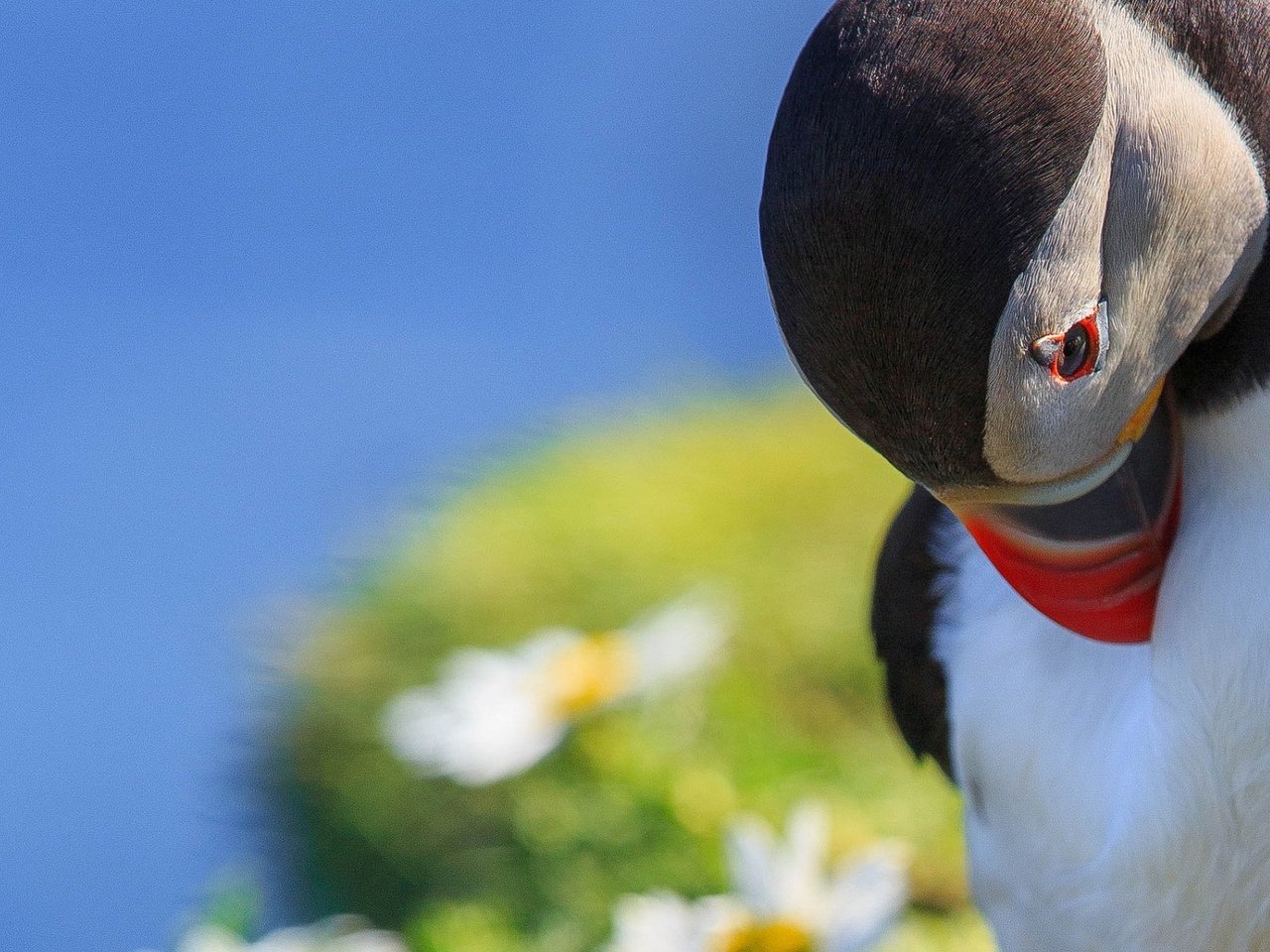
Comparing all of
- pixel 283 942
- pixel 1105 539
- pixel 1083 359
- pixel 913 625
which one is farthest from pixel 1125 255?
pixel 283 942

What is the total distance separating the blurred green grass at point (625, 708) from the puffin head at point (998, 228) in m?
0.57

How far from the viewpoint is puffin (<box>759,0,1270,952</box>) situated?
55cm

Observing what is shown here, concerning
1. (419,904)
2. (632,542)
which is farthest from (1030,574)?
(632,542)

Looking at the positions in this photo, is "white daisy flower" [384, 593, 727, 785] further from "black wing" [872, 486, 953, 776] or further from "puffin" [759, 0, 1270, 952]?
"puffin" [759, 0, 1270, 952]

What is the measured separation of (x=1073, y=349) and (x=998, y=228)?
0.22ft

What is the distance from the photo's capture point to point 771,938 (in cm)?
98

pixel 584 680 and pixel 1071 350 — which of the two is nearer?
pixel 1071 350

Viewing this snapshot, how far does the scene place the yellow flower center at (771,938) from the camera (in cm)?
98

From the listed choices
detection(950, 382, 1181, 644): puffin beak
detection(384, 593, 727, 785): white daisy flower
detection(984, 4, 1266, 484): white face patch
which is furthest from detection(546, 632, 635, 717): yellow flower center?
detection(984, 4, 1266, 484): white face patch

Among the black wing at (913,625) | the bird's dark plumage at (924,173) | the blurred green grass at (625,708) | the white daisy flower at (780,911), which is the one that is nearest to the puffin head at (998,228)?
the bird's dark plumage at (924,173)

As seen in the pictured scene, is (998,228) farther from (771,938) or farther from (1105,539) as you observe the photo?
(771,938)

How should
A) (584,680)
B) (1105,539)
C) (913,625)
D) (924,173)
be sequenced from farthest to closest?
(584,680) < (913,625) < (1105,539) < (924,173)

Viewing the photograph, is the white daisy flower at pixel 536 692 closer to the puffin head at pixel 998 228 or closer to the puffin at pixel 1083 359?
the puffin at pixel 1083 359

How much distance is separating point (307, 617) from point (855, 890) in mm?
1017
